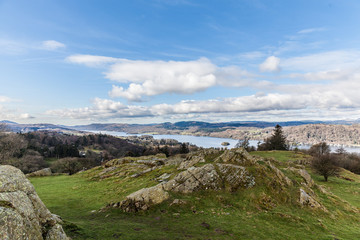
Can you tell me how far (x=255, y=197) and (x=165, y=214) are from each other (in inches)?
530

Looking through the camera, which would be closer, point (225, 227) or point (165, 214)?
point (225, 227)

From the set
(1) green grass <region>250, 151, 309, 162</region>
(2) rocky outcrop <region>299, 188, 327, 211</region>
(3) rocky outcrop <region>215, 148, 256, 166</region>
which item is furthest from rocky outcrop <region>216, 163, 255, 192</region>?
(1) green grass <region>250, 151, 309, 162</region>

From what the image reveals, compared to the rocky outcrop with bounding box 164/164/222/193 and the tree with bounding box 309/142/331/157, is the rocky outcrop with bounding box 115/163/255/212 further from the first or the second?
the tree with bounding box 309/142/331/157

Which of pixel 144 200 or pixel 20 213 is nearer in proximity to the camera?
pixel 20 213

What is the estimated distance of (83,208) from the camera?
30.3 metres

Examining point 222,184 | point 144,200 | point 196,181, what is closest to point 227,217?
point 222,184

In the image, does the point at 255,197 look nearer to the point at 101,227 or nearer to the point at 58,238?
the point at 101,227

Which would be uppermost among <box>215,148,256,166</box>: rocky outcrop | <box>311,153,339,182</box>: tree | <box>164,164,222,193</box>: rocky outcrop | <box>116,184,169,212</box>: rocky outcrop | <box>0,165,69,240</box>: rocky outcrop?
<box>0,165,69,240</box>: rocky outcrop

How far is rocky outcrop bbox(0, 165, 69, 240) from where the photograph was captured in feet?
29.4

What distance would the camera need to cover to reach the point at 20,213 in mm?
10109

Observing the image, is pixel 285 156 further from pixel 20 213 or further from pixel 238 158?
pixel 20 213

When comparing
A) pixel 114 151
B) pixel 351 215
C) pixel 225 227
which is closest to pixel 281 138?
pixel 351 215

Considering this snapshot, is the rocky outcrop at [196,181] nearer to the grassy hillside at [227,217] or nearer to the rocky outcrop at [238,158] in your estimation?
the grassy hillside at [227,217]

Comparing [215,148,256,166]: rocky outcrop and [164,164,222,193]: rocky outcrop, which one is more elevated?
[215,148,256,166]: rocky outcrop
